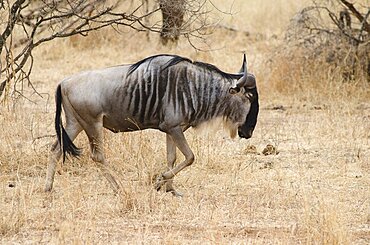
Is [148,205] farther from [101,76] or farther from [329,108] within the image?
[329,108]

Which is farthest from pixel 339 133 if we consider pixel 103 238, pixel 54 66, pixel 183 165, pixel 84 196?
pixel 54 66

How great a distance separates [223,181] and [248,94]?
2.68 feet

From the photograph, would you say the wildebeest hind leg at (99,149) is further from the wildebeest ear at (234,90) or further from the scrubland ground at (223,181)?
the wildebeest ear at (234,90)

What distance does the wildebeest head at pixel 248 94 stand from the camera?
7372 millimetres

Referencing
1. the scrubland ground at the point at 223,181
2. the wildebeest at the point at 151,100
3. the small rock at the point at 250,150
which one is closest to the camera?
the scrubland ground at the point at 223,181

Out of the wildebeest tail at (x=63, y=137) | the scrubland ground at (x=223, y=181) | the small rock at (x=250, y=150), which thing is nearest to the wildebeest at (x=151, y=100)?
the wildebeest tail at (x=63, y=137)

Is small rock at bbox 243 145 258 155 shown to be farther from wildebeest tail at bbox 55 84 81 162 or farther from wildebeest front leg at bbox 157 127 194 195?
wildebeest tail at bbox 55 84 81 162

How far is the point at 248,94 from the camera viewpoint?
24.5 feet

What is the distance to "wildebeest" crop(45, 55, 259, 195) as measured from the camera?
732cm

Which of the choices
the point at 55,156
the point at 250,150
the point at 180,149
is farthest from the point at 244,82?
the point at 250,150

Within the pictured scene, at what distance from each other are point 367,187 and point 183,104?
1657 millimetres

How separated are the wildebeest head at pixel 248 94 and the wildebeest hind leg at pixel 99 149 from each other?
1.08 meters

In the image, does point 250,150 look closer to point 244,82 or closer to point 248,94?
point 248,94

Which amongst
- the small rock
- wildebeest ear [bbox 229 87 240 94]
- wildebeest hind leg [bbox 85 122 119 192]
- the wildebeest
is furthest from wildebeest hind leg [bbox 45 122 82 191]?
the small rock
